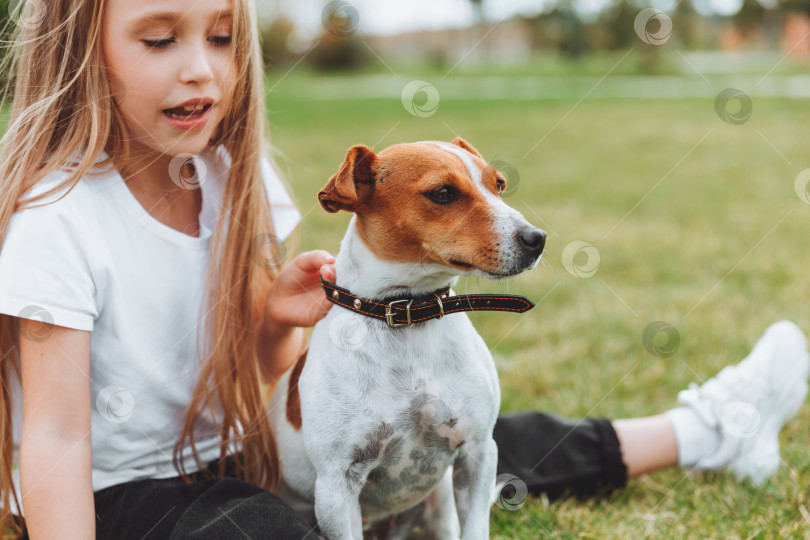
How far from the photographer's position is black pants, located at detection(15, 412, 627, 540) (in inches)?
82.0

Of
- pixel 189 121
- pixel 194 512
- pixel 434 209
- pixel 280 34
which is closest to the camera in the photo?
pixel 434 209

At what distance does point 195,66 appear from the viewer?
2211 mm

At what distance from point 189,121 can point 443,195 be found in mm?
805

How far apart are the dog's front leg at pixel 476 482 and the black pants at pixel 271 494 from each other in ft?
1.24

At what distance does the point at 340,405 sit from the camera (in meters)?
1.95

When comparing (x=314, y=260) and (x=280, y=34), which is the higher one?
(x=314, y=260)

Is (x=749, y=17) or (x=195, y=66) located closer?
(x=195, y=66)

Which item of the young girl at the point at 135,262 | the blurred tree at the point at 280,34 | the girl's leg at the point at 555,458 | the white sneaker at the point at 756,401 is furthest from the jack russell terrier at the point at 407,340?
the blurred tree at the point at 280,34

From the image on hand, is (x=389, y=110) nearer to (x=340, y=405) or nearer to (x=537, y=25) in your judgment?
(x=340, y=405)

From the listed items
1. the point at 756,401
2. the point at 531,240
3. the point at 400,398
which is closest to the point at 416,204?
the point at 531,240

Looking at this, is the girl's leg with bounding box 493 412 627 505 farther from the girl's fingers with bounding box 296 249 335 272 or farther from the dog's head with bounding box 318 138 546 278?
the dog's head with bounding box 318 138 546 278

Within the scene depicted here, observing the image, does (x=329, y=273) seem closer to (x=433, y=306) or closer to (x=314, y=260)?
(x=314, y=260)

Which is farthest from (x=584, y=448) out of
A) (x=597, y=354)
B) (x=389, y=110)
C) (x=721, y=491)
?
(x=389, y=110)

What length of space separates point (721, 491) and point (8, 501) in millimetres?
2227
